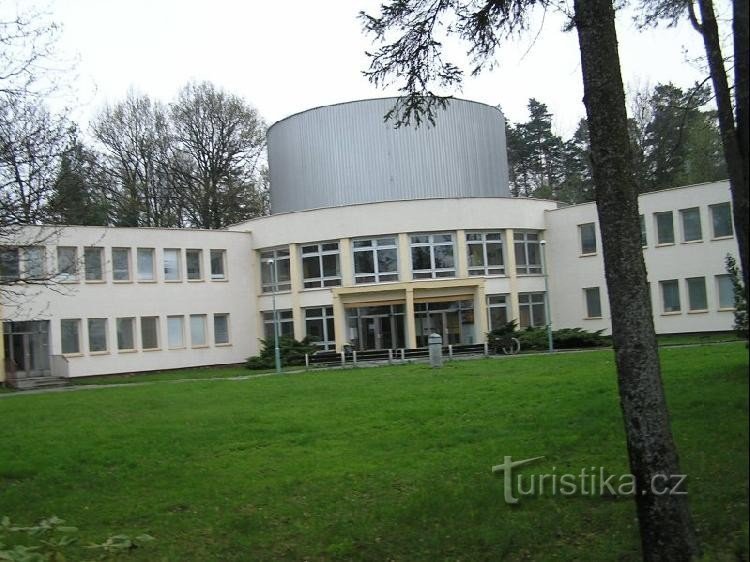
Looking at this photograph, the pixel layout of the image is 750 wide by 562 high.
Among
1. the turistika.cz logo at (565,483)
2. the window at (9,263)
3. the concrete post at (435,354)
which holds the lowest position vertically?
the turistika.cz logo at (565,483)

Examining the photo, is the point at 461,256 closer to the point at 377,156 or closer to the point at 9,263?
the point at 377,156

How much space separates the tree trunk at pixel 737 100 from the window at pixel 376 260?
1356 inches

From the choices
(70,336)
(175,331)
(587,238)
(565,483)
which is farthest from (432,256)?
(565,483)

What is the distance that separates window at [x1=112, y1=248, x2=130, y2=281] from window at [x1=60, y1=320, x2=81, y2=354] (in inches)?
124

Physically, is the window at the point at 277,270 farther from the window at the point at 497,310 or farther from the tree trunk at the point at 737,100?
the tree trunk at the point at 737,100

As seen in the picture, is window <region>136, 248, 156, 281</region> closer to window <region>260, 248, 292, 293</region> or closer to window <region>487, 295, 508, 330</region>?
window <region>260, 248, 292, 293</region>

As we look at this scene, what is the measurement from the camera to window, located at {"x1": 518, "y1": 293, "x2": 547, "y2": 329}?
4603 centimetres

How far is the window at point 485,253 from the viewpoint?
44594 millimetres

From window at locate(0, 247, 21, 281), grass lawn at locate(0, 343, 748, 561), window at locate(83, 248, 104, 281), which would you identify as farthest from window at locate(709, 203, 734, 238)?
window at locate(0, 247, 21, 281)

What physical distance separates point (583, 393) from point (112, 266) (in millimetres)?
32184

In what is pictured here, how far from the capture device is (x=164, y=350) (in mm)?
43438

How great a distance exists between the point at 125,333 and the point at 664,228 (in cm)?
2810

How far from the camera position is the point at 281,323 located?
1831 inches

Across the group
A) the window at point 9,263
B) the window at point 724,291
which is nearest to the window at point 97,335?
the window at point 9,263
